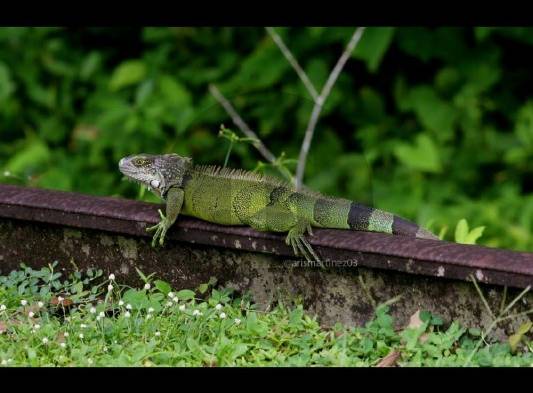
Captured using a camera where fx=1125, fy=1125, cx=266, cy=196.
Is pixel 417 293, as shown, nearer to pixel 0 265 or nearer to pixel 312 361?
pixel 312 361

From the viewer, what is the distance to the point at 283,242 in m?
4.34

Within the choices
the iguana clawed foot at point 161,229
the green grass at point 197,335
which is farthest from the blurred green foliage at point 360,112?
the green grass at point 197,335

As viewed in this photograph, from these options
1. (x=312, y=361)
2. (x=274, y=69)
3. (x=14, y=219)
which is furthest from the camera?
(x=274, y=69)

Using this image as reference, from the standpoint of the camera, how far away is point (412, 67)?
751 cm

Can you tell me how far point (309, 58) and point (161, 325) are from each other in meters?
3.52

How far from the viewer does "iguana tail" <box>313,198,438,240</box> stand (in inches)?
172

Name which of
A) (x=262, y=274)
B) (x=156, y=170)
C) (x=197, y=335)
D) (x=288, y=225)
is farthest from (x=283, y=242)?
(x=156, y=170)

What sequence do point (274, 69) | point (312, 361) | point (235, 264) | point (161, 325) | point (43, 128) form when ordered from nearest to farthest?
point (312, 361), point (161, 325), point (235, 264), point (274, 69), point (43, 128)

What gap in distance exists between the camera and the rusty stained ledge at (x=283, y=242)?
390 cm

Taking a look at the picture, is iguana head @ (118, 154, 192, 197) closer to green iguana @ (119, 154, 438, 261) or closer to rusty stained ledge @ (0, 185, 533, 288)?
green iguana @ (119, 154, 438, 261)

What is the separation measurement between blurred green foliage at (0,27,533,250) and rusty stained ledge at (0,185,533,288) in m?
1.76

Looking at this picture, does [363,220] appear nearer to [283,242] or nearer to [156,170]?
[283,242]

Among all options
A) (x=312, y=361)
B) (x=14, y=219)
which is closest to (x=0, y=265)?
(x=14, y=219)

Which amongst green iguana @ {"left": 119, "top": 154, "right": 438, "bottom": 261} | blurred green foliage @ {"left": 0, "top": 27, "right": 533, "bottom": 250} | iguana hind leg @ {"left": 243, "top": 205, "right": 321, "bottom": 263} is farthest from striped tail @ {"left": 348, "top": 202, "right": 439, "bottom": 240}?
blurred green foliage @ {"left": 0, "top": 27, "right": 533, "bottom": 250}
